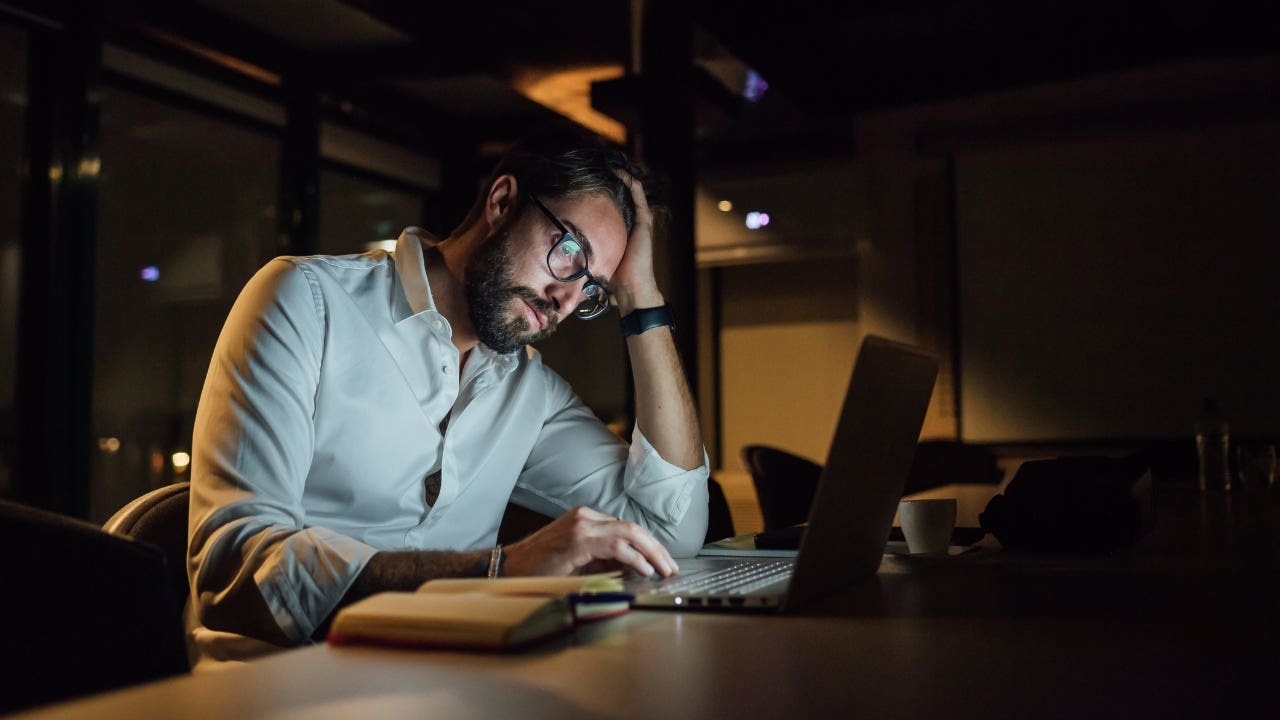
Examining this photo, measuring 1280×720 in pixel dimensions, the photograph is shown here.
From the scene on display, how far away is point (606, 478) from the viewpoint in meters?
1.98

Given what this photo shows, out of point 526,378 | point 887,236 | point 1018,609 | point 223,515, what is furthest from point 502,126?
point 1018,609

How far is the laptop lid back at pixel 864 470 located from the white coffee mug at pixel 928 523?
22 cm

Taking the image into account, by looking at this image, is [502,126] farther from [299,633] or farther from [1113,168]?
[299,633]

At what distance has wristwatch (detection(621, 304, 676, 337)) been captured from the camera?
2.02 metres

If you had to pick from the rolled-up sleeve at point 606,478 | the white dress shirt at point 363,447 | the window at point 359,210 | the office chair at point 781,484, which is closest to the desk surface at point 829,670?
the white dress shirt at point 363,447

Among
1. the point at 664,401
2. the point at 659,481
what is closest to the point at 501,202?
the point at 664,401

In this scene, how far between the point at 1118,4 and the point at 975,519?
12.5 ft

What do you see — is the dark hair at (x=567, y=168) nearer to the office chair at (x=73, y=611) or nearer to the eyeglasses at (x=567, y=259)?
the eyeglasses at (x=567, y=259)

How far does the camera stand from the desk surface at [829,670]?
1.98ft

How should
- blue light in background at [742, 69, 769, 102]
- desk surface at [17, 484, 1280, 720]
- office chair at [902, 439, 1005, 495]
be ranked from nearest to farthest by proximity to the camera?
desk surface at [17, 484, 1280, 720] < office chair at [902, 439, 1005, 495] < blue light in background at [742, 69, 769, 102]

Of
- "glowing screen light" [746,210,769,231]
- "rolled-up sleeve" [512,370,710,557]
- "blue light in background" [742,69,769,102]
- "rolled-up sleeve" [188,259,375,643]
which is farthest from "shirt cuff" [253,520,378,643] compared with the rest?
Answer: "glowing screen light" [746,210,769,231]

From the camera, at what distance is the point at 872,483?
1092 mm

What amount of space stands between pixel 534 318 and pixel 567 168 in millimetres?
288

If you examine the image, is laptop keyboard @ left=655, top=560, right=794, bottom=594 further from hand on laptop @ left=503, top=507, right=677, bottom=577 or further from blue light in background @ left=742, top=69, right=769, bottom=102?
blue light in background @ left=742, top=69, right=769, bottom=102
